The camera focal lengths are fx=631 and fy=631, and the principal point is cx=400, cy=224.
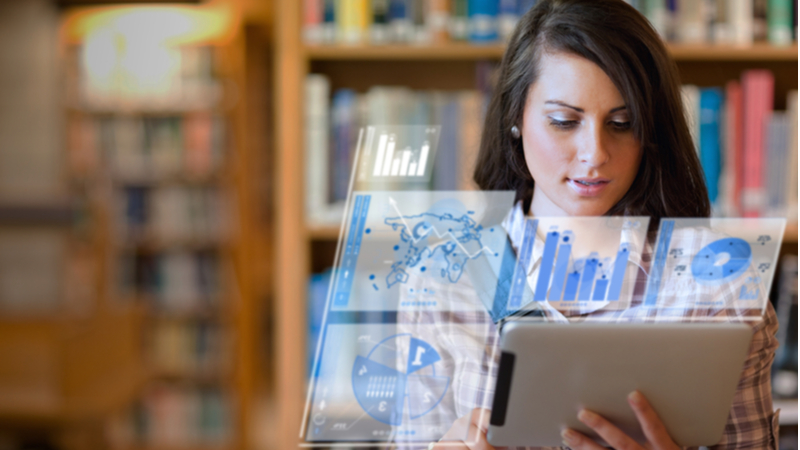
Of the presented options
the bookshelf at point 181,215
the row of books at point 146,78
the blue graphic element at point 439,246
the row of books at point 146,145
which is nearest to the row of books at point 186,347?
the bookshelf at point 181,215

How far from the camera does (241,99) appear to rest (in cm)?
283

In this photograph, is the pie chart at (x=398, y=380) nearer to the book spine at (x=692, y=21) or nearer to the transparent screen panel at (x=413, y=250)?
the transparent screen panel at (x=413, y=250)

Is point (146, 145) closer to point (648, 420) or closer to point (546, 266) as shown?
point (546, 266)

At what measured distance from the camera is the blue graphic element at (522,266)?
1.92 ft

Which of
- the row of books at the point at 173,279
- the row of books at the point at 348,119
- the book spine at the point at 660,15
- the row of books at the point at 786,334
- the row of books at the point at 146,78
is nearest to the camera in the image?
the row of books at the point at 786,334

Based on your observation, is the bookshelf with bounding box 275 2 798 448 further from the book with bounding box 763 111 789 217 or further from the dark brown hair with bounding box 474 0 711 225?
the dark brown hair with bounding box 474 0 711 225

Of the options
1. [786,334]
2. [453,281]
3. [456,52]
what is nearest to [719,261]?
[453,281]

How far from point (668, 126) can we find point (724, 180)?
528mm

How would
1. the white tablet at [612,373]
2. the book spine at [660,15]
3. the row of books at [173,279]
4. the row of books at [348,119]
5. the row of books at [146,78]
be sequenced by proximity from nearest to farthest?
1. the white tablet at [612,373]
2. the row of books at [348,119]
3. the book spine at [660,15]
4. the row of books at [146,78]
5. the row of books at [173,279]

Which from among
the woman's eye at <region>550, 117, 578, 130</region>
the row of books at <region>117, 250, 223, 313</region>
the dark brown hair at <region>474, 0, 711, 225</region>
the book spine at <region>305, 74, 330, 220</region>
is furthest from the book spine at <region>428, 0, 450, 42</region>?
the row of books at <region>117, 250, 223, 313</region>

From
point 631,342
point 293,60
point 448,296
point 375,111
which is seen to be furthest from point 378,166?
point 293,60

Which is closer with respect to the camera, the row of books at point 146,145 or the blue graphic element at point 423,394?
the blue graphic element at point 423,394

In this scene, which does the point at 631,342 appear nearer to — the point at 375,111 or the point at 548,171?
the point at 548,171

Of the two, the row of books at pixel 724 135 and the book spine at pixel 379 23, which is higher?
the book spine at pixel 379 23
